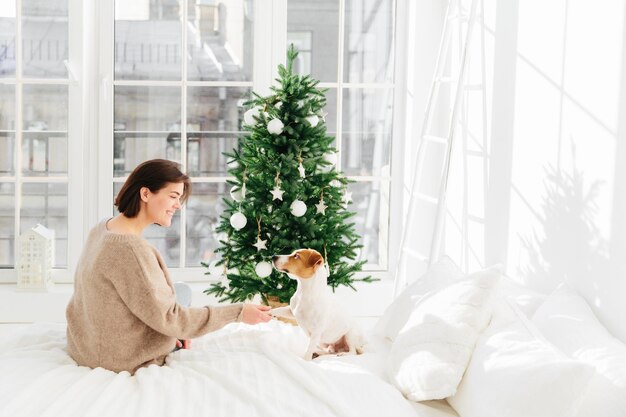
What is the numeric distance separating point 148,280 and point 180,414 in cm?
52

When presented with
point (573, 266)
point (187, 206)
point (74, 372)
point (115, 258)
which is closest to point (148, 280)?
point (115, 258)

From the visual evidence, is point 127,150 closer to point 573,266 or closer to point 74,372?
point 74,372

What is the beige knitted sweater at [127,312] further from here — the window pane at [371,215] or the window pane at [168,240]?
the window pane at [371,215]

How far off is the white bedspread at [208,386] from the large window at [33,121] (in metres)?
2.02

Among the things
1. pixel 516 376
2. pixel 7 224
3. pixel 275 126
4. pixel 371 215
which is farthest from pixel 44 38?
pixel 516 376

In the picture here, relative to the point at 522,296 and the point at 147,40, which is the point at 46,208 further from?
the point at 522,296

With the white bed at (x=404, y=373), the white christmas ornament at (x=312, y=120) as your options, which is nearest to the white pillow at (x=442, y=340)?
the white bed at (x=404, y=373)

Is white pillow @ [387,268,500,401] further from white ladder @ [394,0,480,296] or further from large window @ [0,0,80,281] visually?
large window @ [0,0,80,281]

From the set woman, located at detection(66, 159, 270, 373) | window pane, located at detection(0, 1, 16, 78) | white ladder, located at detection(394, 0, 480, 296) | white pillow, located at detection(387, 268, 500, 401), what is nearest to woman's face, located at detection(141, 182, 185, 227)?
woman, located at detection(66, 159, 270, 373)

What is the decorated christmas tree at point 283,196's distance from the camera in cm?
395

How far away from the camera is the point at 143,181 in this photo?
2781 millimetres

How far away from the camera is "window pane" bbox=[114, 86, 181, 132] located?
4719mm

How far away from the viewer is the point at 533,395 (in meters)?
2.10

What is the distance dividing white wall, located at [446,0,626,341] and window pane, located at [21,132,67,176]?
7.19 feet
